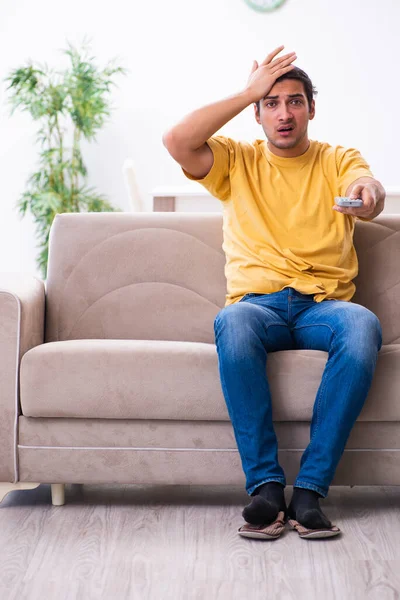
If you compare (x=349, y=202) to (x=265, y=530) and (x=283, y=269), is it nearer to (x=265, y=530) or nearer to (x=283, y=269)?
(x=283, y=269)

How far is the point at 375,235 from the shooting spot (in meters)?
2.37

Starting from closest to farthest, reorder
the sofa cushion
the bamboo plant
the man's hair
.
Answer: the sofa cushion, the man's hair, the bamboo plant

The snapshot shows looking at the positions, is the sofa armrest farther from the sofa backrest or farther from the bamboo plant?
the bamboo plant

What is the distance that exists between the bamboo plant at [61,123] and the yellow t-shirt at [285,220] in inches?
116

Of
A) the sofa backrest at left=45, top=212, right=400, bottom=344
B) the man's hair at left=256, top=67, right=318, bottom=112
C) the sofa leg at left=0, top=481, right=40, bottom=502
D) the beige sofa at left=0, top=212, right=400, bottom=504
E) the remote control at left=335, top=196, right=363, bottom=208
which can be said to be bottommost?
the sofa leg at left=0, top=481, right=40, bottom=502

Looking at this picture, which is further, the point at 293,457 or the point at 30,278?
the point at 30,278

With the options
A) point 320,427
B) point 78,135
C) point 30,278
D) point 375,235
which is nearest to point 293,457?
point 320,427

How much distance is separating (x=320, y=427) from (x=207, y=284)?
2.26 feet

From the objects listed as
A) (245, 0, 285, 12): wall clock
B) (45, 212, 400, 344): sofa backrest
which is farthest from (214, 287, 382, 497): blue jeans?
(245, 0, 285, 12): wall clock

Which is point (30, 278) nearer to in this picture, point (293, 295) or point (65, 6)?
point (293, 295)

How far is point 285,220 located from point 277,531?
2.75ft

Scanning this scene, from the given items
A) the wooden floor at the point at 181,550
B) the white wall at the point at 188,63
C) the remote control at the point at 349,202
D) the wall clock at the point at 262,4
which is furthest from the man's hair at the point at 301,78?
the wall clock at the point at 262,4

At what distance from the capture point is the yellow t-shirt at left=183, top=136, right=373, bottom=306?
2125 millimetres

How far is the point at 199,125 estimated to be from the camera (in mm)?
2094
